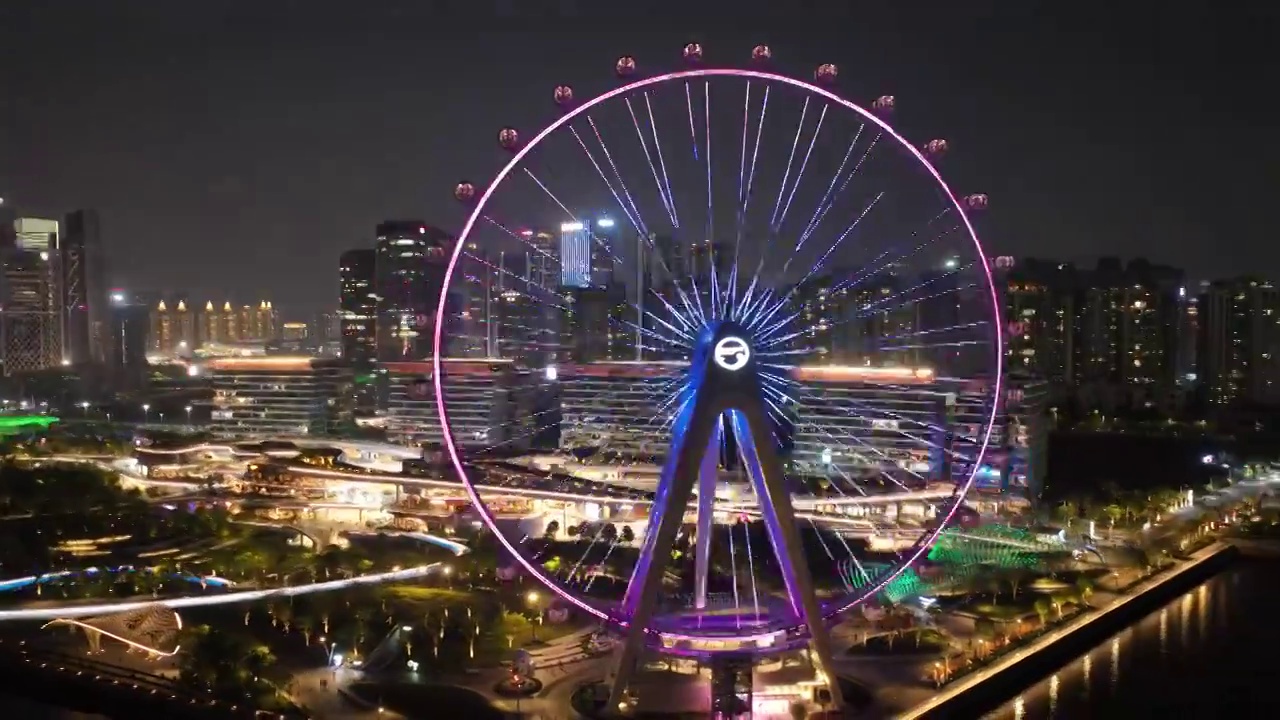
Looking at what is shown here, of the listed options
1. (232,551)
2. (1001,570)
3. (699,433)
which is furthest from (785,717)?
(232,551)

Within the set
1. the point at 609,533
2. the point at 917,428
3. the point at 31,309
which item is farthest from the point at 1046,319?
the point at 31,309

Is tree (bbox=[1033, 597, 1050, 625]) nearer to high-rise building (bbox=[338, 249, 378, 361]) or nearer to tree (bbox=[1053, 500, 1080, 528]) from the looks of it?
tree (bbox=[1053, 500, 1080, 528])

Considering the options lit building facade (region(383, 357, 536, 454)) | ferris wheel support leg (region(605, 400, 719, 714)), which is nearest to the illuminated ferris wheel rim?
ferris wheel support leg (region(605, 400, 719, 714))

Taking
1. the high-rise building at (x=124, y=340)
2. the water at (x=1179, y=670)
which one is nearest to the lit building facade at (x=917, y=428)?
the water at (x=1179, y=670)

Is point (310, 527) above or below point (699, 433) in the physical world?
below

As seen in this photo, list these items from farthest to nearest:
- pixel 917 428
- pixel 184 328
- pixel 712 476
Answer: pixel 184 328 → pixel 917 428 → pixel 712 476

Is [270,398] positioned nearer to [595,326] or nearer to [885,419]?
[595,326]

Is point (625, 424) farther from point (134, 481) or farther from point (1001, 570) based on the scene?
point (134, 481)
